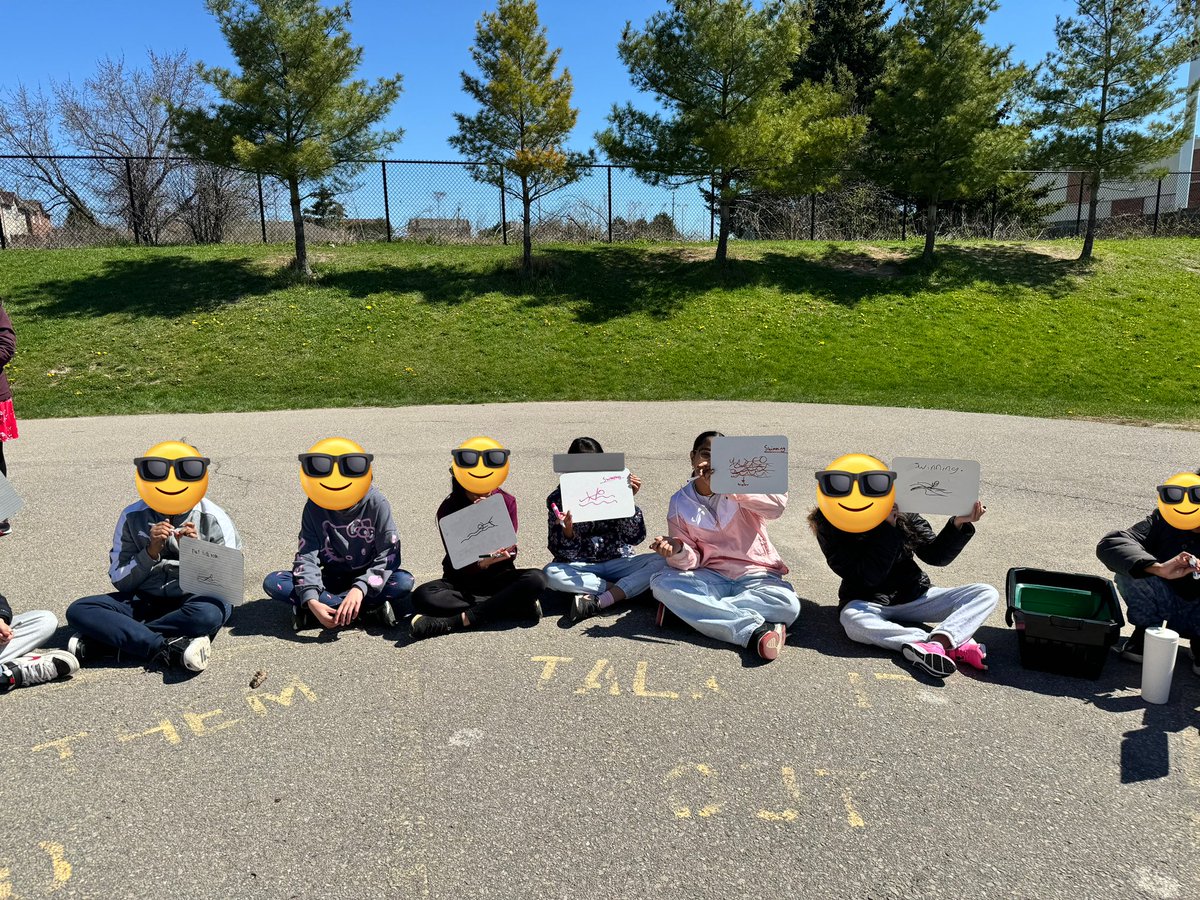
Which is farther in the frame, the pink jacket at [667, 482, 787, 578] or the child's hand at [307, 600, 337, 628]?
the pink jacket at [667, 482, 787, 578]

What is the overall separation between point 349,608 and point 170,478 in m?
1.09

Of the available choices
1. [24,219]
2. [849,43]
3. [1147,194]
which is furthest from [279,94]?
[1147,194]

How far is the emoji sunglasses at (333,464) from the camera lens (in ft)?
13.4

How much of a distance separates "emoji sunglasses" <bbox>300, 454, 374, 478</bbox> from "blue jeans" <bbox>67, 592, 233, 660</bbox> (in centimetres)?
84

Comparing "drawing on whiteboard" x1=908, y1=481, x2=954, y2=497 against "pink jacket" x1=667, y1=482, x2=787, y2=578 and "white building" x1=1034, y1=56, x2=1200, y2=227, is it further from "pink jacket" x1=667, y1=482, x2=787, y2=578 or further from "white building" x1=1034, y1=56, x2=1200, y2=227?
"white building" x1=1034, y1=56, x2=1200, y2=227

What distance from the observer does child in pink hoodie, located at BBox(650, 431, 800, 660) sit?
4121 mm

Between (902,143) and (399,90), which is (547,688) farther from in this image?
(902,143)

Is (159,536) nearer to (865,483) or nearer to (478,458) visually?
(478,458)

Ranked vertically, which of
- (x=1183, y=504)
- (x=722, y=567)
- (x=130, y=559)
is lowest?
(x=722, y=567)

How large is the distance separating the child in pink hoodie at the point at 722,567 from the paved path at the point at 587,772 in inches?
6.0

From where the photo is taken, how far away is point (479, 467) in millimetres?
4293

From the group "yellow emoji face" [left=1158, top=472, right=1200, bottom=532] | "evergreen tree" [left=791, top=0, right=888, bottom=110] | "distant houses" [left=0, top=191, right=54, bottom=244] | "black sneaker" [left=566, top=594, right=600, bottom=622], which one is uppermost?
"evergreen tree" [left=791, top=0, right=888, bottom=110]

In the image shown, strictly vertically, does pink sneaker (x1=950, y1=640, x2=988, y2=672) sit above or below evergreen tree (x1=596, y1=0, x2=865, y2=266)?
below

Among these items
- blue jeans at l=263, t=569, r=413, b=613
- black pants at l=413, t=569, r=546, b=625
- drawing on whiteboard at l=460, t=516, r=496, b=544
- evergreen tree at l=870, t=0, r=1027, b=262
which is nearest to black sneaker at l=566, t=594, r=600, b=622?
black pants at l=413, t=569, r=546, b=625
